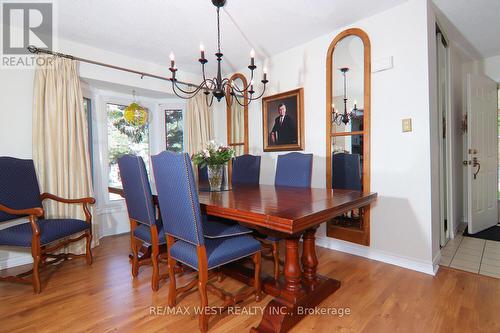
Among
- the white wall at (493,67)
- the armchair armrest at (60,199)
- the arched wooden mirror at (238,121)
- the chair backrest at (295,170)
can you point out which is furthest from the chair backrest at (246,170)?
the white wall at (493,67)

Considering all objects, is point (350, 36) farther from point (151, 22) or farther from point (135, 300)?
point (135, 300)

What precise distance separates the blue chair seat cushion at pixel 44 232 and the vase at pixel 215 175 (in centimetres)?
135

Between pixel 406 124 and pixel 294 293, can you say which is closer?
pixel 294 293

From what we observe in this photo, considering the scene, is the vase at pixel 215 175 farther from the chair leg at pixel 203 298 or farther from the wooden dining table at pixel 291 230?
the chair leg at pixel 203 298

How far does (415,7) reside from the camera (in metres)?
2.22

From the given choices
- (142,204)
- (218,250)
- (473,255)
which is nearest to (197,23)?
(142,204)

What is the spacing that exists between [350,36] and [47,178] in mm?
3539

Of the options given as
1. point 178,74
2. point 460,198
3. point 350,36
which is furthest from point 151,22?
point 460,198

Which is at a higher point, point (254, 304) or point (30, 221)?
point (30, 221)

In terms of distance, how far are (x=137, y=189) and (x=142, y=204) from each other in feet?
0.41

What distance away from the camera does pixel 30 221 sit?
2008mm

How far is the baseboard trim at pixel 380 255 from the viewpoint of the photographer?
7.27 ft

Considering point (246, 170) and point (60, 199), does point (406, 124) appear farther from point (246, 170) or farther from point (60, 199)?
point (60, 199)

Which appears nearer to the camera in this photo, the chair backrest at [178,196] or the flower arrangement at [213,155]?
the chair backrest at [178,196]
